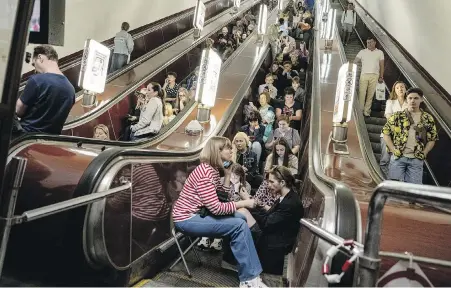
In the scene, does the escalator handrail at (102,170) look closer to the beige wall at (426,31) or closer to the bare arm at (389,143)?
the bare arm at (389,143)

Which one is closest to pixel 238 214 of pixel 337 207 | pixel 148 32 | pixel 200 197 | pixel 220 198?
pixel 220 198

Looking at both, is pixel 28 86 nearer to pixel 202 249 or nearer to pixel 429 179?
Result: pixel 202 249

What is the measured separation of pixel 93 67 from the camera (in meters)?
8.19

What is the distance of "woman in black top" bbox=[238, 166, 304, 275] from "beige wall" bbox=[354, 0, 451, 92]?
4.66 metres

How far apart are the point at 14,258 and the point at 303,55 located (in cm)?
1159

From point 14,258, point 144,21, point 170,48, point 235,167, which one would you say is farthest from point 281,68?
point 14,258

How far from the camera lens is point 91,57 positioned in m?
8.09

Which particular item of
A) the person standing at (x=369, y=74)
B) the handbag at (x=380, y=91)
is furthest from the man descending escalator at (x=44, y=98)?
the handbag at (x=380, y=91)

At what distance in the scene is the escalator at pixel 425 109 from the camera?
22.0ft

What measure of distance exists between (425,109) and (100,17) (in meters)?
7.89

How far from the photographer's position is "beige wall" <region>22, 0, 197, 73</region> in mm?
10094

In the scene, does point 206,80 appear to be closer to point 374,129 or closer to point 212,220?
point 374,129

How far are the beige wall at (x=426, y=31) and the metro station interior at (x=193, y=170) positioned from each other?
0.08 metres

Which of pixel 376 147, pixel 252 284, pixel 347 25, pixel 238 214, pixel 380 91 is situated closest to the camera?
pixel 252 284
